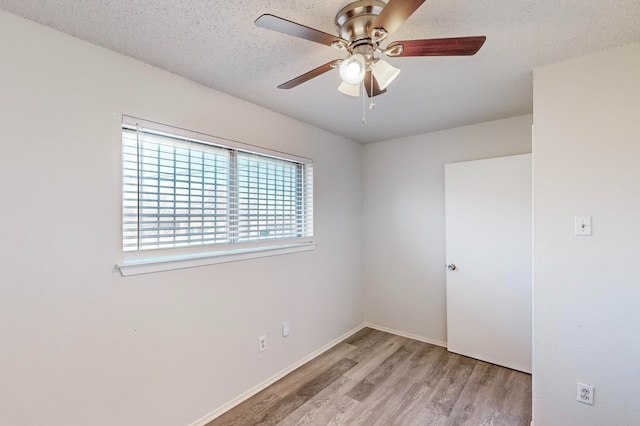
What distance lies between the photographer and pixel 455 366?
2.79 meters

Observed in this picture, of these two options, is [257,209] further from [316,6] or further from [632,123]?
[632,123]

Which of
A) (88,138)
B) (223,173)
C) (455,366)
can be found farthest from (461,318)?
(88,138)

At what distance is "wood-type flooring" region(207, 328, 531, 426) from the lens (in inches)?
82.1

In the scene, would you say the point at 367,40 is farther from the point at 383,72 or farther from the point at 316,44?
the point at 316,44

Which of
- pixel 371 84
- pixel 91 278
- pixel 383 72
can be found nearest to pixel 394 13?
pixel 383 72

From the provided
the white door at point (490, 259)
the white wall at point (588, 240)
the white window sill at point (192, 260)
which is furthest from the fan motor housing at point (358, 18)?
the white door at point (490, 259)

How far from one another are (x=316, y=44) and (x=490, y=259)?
250 cm

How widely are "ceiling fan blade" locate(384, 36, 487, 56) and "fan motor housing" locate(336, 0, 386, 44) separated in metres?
0.15

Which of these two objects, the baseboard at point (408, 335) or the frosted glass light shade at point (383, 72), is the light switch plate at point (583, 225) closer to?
the frosted glass light shade at point (383, 72)

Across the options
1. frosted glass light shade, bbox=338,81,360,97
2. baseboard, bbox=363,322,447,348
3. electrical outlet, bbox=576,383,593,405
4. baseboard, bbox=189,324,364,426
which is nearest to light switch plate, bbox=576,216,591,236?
electrical outlet, bbox=576,383,593,405

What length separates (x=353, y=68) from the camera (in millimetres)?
1199

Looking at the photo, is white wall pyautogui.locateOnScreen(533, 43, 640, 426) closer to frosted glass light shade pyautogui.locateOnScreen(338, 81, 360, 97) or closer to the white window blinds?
frosted glass light shade pyautogui.locateOnScreen(338, 81, 360, 97)

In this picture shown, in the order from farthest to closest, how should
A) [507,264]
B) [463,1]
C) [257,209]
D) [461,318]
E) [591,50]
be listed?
[461,318] < [507,264] < [257,209] < [591,50] < [463,1]

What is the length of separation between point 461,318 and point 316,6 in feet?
9.87
